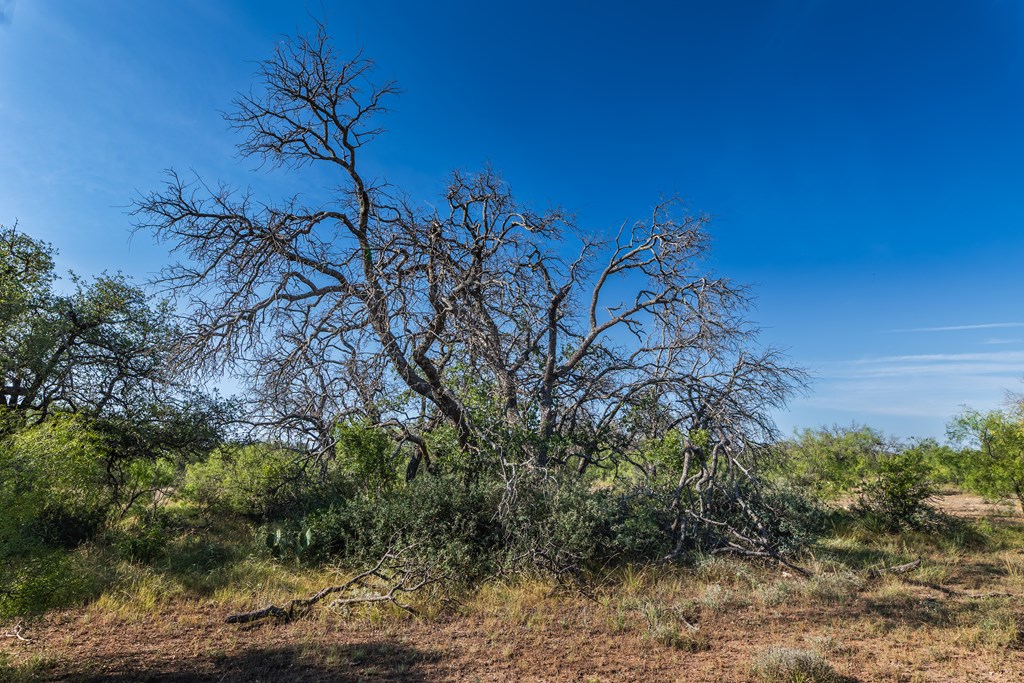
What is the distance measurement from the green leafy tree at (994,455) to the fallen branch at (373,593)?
45.7 ft

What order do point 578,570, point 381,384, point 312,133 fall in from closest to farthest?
point 381,384
point 578,570
point 312,133

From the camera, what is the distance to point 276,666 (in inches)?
191

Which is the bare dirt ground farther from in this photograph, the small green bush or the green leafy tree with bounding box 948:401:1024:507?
the green leafy tree with bounding box 948:401:1024:507

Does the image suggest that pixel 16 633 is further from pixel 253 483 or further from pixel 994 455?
pixel 994 455

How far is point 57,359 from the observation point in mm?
10070

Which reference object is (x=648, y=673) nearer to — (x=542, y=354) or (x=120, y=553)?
(x=542, y=354)

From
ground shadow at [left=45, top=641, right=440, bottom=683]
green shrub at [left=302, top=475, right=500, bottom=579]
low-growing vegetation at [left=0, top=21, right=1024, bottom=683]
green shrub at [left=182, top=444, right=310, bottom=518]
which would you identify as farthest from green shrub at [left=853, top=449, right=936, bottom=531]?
green shrub at [left=182, top=444, right=310, bottom=518]

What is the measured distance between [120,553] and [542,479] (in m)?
6.99

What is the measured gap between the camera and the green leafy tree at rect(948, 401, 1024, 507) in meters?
12.2

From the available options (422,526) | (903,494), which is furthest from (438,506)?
(903,494)

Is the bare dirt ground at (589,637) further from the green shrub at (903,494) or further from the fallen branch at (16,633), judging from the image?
the green shrub at (903,494)

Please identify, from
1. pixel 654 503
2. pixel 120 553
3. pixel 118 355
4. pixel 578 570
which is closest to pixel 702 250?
pixel 654 503

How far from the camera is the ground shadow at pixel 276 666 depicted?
15.1 feet

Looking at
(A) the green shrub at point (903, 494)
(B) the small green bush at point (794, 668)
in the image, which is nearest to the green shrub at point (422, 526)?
(B) the small green bush at point (794, 668)
